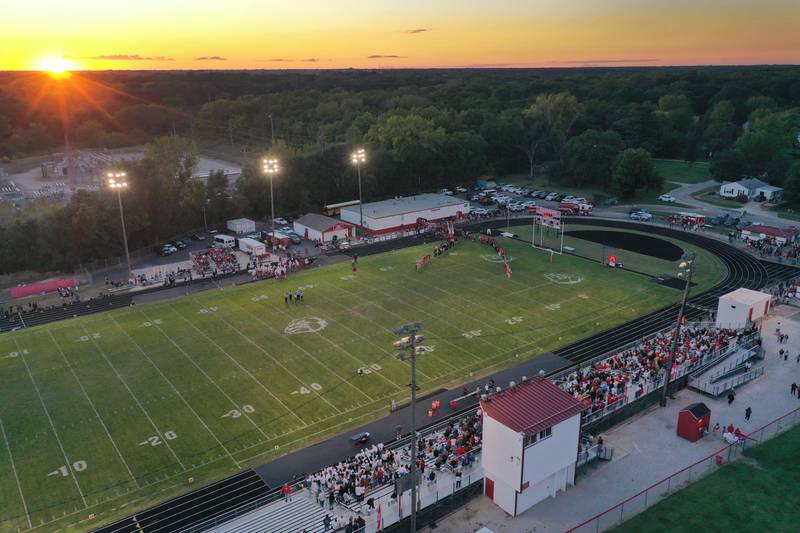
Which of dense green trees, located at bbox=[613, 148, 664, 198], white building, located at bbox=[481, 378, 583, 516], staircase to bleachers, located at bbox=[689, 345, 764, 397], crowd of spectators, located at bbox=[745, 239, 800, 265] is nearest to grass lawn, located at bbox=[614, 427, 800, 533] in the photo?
white building, located at bbox=[481, 378, 583, 516]

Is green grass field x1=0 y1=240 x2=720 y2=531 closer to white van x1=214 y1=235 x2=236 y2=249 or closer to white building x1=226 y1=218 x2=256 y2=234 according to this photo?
white van x1=214 y1=235 x2=236 y2=249

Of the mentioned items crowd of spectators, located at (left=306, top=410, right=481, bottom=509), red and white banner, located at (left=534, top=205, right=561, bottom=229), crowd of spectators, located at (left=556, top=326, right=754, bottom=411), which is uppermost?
red and white banner, located at (left=534, top=205, right=561, bottom=229)

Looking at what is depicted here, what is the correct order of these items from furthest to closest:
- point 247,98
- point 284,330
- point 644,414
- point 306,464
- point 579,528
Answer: point 247,98, point 284,330, point 644,414, point 306,464, point 579,528

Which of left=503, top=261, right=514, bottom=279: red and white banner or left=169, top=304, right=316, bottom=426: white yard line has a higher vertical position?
left=503, top=261, right=514, bottom=279: red and white banner

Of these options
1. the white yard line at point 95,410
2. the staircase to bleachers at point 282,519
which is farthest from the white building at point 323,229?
the staircase to bleachers at point 282,519

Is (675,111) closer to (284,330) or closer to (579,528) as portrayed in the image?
(284,330)

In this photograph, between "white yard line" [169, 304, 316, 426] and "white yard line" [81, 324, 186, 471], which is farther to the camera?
"white yard line" [169, 304, 316, 426]

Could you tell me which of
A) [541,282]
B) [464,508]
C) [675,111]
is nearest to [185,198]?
[541,282]
